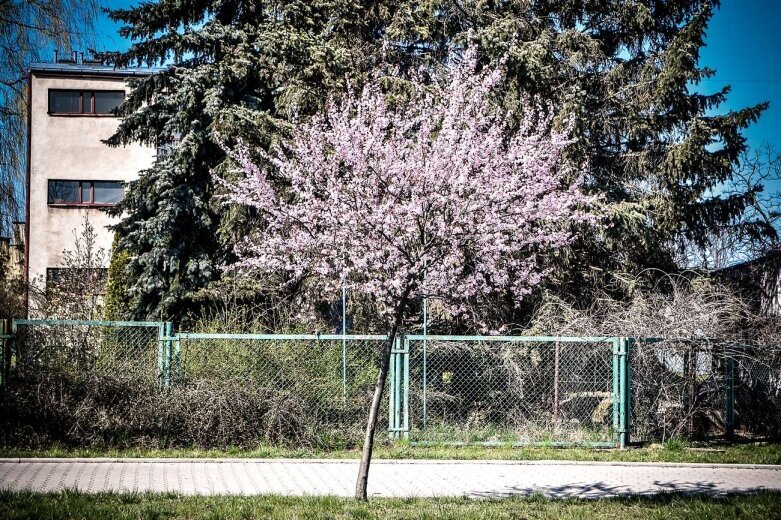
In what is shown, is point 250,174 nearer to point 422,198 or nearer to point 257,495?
point 422,198

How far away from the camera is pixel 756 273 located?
16.7 metres

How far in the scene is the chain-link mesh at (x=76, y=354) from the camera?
451 inches

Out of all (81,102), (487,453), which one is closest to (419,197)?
(487,453)

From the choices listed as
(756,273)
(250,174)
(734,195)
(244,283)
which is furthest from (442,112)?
(756,273)

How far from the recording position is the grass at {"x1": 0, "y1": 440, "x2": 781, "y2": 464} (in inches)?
425

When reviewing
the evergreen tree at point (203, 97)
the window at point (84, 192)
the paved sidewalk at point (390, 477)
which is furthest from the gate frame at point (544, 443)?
the window at point (84, 192)

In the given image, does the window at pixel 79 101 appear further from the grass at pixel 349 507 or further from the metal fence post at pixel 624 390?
the grass at pixel 349 507

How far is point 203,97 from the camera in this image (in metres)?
18.0

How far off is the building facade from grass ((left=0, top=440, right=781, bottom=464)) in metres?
17.5

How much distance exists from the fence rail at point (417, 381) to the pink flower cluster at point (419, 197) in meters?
1.22

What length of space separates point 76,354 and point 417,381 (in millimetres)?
5505

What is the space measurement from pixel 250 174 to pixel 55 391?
19.9 feet

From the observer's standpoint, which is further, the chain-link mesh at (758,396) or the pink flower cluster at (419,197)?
the chain-link mesh at (758,396)

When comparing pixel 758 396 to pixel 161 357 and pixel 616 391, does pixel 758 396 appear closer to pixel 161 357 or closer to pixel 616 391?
pixel 616 391
